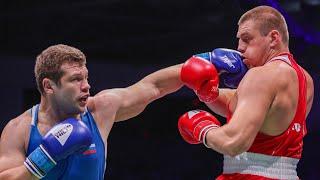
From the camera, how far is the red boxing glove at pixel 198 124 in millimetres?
2800

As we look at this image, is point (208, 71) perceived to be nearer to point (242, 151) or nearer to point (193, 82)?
point (193, 82)

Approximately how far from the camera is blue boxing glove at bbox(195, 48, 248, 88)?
10.8ft

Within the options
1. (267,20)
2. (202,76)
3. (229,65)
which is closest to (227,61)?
(229,65)

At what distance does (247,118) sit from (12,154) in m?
1.21

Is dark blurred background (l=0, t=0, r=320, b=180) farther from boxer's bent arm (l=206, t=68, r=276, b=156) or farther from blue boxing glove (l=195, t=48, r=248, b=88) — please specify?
boxer's bent arm (l=206, t=68, r=276, b=156)

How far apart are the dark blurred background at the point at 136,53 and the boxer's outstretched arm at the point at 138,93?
3366mm

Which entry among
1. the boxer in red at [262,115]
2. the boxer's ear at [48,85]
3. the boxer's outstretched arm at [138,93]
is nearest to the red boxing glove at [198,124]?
the boxer in red at [262,115]

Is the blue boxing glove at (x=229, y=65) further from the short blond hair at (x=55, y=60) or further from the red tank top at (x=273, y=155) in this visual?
the short blond hair at (x=55, y=60)

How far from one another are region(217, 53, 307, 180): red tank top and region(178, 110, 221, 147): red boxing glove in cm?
19

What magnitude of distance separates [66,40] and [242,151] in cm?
568

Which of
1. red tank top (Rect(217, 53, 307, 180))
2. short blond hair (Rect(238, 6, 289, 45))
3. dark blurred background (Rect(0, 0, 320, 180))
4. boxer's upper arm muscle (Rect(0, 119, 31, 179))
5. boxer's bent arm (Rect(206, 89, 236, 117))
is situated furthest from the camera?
dark blurred background (Rect(0, 0, 320, 180))

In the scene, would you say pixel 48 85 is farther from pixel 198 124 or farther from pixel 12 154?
pixel 198 124

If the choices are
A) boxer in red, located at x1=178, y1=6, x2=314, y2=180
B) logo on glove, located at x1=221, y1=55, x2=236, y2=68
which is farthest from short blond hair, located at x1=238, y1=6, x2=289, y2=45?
logo on glove, located at x1=221, y1=55, x2=236, y2=68

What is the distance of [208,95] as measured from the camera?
323 centimetres
